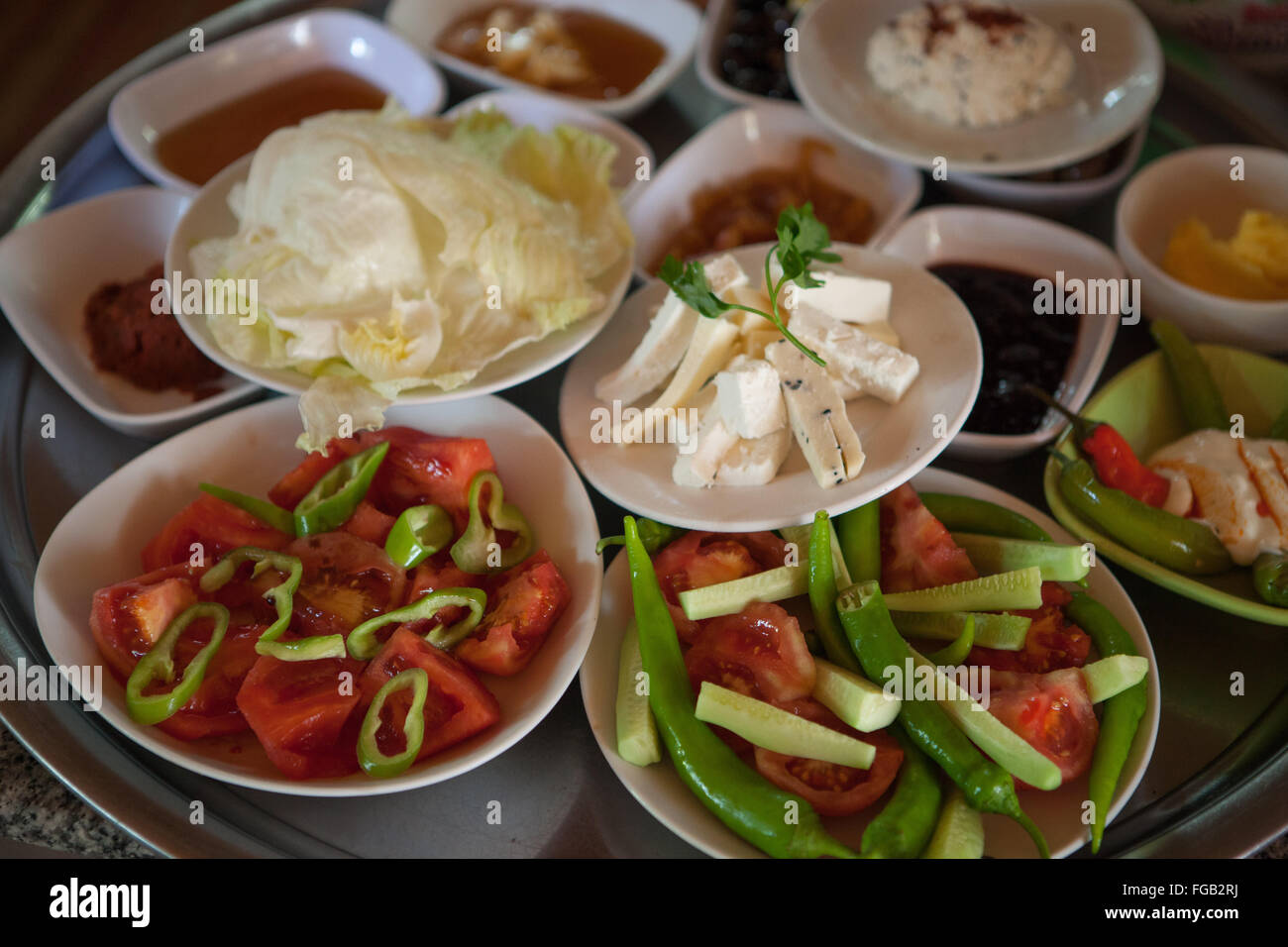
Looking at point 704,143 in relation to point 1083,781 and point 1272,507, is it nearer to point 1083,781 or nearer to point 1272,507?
point 1272,507

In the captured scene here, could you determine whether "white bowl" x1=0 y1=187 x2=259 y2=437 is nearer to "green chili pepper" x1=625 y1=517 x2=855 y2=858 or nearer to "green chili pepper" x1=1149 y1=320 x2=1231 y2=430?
"green chili pepper" x1=625 y1=517 x2=855 y2=858

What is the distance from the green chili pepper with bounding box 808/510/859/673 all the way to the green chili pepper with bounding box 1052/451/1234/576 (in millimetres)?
720

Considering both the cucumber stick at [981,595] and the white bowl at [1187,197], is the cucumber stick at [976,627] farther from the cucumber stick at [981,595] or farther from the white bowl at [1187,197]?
the white bowl at [1187,197]

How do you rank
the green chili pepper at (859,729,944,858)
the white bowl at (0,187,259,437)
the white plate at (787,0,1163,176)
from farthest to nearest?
the white plate at (787,0,1163,176), the white bowl at (0,187,259,437), the green chili pepper at (859,729,944,858)

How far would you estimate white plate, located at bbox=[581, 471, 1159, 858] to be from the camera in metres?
2.00

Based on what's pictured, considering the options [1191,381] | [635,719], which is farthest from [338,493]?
[1191,381]

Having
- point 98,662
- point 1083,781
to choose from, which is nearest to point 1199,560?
point 1083,781

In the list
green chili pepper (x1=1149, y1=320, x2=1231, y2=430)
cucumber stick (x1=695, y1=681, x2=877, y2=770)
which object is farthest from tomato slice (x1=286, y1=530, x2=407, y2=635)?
green chili pepper (x1=1149, y1=320, x2=1231, y2=430)

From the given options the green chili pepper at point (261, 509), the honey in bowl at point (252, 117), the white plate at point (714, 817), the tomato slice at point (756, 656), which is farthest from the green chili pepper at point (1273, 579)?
the honey in bowl at point (252, 117)

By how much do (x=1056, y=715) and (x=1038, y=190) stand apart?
1.90 m

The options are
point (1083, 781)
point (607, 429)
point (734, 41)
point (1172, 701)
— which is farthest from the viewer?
point (734, 41)
